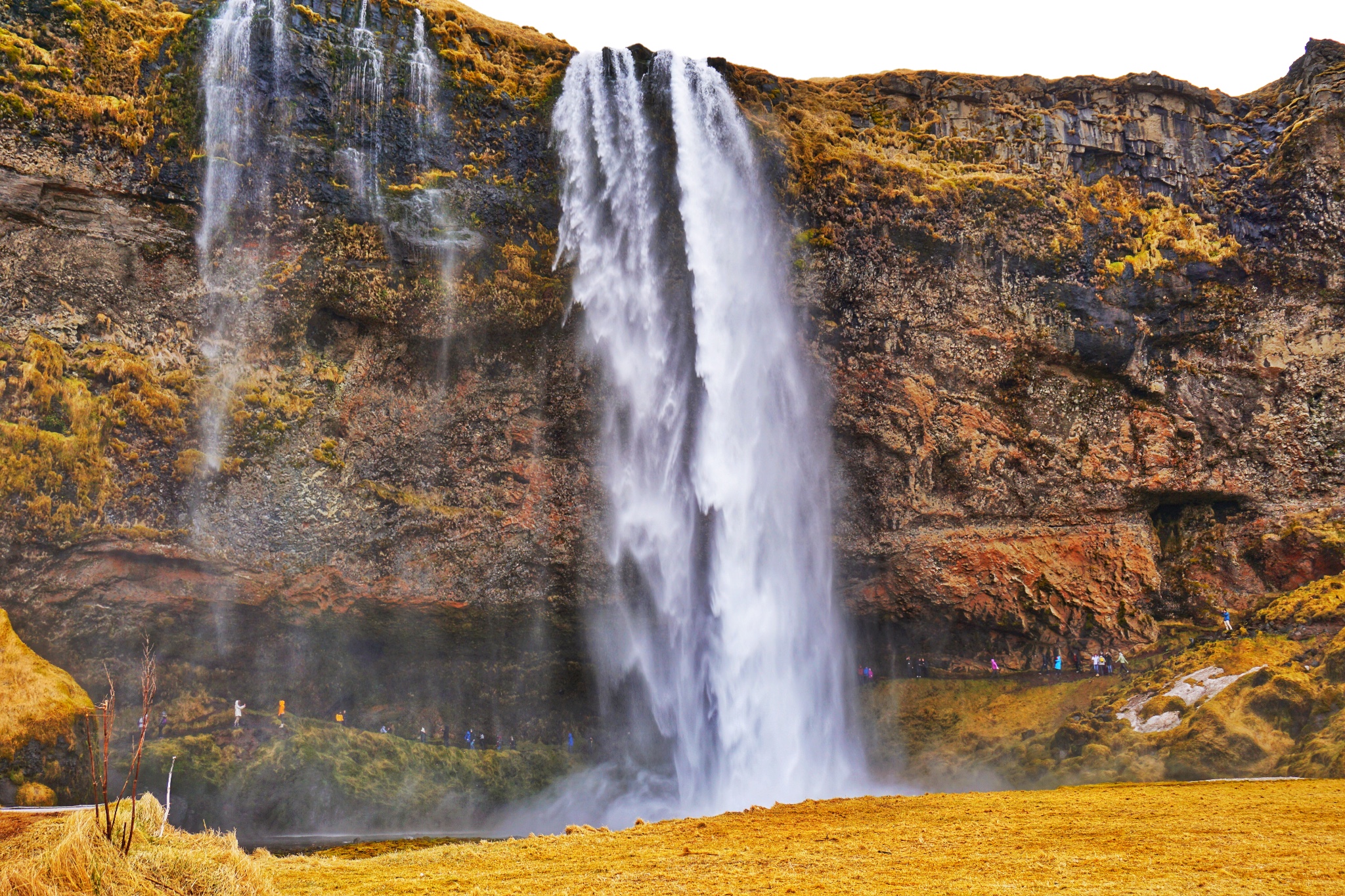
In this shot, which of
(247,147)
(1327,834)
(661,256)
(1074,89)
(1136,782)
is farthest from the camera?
(1074,89)

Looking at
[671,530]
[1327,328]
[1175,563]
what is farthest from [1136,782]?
[1327,328]

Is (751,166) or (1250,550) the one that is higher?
(751,166)

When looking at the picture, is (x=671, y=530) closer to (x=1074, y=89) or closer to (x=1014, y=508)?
(x=1014, y=508)

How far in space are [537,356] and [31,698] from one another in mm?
13901

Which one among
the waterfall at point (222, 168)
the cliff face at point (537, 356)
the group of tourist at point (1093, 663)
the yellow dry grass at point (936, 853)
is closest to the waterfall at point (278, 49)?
the cliff face at point (537, 356)

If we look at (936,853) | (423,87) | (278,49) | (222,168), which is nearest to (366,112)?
(423,87)

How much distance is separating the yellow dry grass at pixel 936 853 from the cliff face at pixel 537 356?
9834mm

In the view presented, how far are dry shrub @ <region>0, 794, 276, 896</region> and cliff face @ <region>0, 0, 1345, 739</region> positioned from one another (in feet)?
41.9

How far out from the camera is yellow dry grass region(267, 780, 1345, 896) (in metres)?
10.1

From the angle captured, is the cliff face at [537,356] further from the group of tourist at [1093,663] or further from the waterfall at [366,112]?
the group of tourist at [1093,663]

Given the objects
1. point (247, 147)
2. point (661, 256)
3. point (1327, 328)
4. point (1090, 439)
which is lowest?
point (1090, 439)

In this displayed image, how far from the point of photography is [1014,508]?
25344 millimetres

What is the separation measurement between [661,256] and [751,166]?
144 inches

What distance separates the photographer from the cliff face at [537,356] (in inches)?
852
